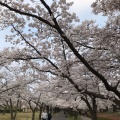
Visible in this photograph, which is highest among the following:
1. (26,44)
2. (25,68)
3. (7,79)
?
(7,79)

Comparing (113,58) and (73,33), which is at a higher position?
(73,33)

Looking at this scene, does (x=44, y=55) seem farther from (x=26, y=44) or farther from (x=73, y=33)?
(x=73, y=33)

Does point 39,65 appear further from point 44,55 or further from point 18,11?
point 18,11

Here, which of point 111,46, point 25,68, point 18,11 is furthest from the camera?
point 25,68

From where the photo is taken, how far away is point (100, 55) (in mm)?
11266

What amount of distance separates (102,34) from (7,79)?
20035 millimetres

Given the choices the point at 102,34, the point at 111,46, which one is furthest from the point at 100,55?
the point at 102,34

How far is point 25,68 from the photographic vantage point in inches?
469

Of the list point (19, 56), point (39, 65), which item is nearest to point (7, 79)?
point (39, 65)

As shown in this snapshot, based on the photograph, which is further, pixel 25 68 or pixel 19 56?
pixel 25 68

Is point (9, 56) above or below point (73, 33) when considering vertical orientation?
below

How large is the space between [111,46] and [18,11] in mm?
3788

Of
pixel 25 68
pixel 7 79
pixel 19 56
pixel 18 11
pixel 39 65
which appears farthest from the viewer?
pixel 7 79

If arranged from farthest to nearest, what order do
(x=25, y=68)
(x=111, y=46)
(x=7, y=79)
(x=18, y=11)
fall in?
(x=7, y=79)
(x=25, y=68)
(x=111, y=46)
(x=18, y=11)
